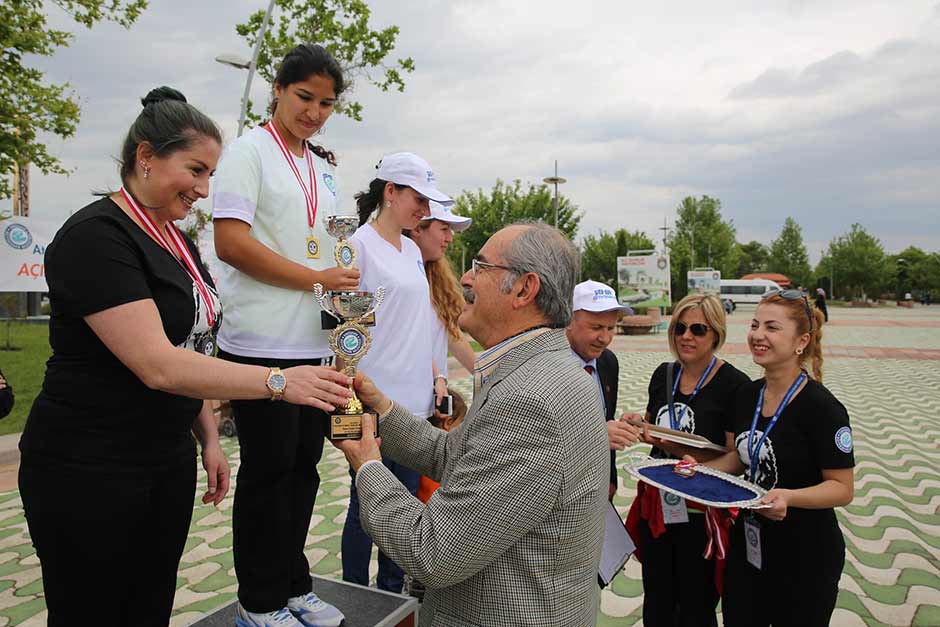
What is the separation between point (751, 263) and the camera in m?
106

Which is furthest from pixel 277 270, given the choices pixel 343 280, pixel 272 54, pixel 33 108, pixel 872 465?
pixel 272 54

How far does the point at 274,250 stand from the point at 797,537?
94.0 inches

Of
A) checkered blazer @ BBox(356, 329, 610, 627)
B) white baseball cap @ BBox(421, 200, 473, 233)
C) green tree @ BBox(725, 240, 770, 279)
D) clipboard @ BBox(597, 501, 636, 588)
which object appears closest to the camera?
checkered blazer @ BBox(356, 329, 610, 627)

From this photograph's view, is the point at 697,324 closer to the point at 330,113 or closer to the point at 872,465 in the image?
the point at 330,113

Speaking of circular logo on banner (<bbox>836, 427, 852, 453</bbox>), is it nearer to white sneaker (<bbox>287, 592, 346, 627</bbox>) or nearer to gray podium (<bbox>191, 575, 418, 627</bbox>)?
gray podium (<bbox>191, 575, 418, 627</bbox>)

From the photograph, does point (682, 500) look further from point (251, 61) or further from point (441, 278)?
point (251, 61)

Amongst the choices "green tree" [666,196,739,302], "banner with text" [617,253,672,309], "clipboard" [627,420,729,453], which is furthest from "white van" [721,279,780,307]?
"clipboard" [627,420,729,453]

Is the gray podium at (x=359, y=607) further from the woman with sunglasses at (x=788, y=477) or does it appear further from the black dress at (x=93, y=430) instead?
the woman with sunglasses at (x=788, y=477)

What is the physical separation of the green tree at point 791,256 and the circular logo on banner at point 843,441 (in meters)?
85.2

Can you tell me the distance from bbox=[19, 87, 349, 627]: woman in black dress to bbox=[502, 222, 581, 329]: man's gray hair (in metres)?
0.64

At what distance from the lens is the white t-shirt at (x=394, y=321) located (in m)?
3.08

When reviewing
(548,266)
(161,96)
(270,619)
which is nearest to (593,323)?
(548,266)

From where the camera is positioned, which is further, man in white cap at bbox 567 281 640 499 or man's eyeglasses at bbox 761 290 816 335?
man in white cap at bbox 567 281 640 499

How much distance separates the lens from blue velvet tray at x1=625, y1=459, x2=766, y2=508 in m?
2.42
